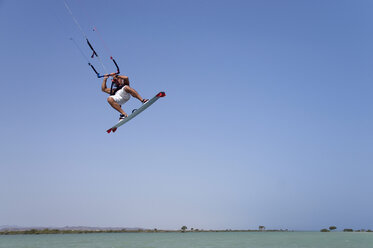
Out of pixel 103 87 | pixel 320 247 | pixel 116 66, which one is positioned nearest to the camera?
pixel 116 66

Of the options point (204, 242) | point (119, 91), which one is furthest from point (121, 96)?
point (204, 242)

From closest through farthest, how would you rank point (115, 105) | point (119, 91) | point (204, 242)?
1. point (119, 91)
2. point (115, 105)
3. point (204, 242)

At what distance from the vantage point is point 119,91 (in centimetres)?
1484

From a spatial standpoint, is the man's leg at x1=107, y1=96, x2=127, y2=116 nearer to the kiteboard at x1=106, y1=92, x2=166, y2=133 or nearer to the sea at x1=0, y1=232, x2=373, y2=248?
the kiteboard at x1=106, y1=92, x2=166, y2=133

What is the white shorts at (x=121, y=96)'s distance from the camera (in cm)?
1480

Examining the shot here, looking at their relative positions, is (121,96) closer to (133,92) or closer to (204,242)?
(133,92)

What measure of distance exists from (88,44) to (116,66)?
156 cm

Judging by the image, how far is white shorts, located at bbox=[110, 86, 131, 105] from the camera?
48.6ft

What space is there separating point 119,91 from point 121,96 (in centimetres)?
25

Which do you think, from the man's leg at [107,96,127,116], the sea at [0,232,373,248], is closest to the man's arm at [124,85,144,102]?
the man's leg at [107,96,127,116]

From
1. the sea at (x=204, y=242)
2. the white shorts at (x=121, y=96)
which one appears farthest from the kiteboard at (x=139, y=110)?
the sea at (x=204, y=242)

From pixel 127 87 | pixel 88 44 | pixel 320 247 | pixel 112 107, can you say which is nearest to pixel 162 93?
pixel 127 87

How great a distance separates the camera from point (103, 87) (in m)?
15.2

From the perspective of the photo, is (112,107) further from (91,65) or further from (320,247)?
(320,247)
